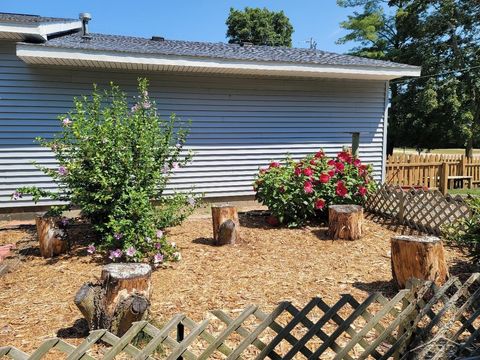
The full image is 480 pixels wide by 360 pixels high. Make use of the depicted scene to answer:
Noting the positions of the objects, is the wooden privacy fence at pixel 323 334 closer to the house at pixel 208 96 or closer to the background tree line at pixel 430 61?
the house at pixel 208 96

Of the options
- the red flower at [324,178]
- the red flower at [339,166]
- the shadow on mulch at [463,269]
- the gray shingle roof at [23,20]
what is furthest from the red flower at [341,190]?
the gray shingle roof at [23,20]

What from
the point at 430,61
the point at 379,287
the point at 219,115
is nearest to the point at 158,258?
the point at 379,287

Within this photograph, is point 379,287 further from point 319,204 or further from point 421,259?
point 319,204

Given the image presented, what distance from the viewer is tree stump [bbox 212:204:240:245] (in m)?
5.49

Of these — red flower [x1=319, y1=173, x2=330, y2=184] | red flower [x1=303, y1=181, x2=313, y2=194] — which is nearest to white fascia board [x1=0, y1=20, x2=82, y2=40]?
red flower [x1=303, y1=181, x2=313, y2=194]

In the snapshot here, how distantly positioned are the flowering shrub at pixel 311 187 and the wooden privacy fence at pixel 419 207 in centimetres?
44

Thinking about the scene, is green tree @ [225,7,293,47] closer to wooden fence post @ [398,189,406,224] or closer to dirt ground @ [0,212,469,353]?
wooden fence post @ [398,189,406,224]

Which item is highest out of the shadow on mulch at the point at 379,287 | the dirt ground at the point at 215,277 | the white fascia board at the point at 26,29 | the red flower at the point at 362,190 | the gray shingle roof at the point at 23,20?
the gray shingle roof at the point at 23,20

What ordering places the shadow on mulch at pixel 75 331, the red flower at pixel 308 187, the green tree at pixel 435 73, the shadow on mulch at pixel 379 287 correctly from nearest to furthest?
the shadow on mulch at pixel 75 331 → the shadow on mulch at pixel 379 287 → the red flower at pixel 308 187 → the green tree at pixel 435 73

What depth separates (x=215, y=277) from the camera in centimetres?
432

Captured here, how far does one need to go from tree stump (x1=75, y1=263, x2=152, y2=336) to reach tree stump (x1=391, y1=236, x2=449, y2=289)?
239 centimetres

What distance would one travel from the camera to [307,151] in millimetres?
9477

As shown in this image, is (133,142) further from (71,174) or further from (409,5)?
(409,5)

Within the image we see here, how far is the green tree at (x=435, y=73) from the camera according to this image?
20.4 metres
